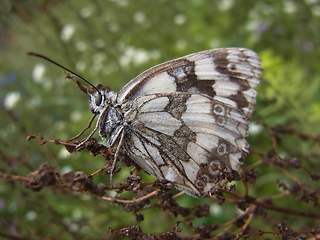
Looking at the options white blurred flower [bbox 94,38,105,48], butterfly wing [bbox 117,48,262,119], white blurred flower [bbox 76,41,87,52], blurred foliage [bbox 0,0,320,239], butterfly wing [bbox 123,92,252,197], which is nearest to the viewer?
butterfly wing [bbox 123,92,252,197]

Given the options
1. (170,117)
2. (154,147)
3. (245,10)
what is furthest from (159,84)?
(245,10)

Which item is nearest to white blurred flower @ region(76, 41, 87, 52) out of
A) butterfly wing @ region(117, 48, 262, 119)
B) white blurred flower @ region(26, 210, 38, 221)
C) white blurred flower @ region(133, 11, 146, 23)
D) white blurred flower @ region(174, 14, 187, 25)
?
white blurred flower @ region(133, 11, 146, 23)

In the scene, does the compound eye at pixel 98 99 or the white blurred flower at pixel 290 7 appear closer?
the compound eye at pixel 98 99

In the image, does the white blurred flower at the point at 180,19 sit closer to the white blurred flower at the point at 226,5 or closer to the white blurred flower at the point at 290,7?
the white blurred flower at the point at 226,5

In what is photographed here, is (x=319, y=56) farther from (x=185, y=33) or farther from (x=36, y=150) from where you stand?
(x=36, y=150)

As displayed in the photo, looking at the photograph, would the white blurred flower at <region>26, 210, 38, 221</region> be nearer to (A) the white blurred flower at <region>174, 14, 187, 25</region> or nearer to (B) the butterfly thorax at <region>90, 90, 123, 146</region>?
(B) the butterfly thorax at <region>90, 90, 123, 146</region>

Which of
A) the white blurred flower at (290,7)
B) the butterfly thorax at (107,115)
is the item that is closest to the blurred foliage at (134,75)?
the white blurred flower at (290,7)

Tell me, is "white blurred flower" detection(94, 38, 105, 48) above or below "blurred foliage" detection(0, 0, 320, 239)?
above
